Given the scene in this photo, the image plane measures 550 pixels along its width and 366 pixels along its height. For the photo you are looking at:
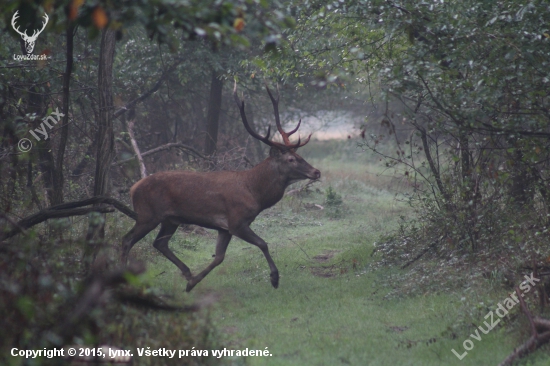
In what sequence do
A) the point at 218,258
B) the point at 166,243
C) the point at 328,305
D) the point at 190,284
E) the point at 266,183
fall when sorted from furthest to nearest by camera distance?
the point at 166,243 → the point at 266,183 → the point at 218,258 → the point at 190,284 → the point at 328,305

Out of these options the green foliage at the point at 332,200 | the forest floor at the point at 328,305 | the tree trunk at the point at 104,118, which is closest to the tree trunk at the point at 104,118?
the tree trunk at the point at 104,118

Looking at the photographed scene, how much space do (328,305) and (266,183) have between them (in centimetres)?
254

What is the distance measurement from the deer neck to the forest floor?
1.16 m

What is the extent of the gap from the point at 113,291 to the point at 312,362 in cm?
237

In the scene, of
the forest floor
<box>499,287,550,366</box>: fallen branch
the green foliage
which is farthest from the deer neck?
the green foliage

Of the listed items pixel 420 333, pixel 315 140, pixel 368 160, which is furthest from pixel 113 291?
pixel 315 140

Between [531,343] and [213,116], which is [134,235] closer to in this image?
[531,343]

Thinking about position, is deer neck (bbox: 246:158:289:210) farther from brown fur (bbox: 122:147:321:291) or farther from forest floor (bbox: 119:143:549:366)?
forest floor (bbox: 119:143:549:366)

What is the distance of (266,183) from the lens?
34.0ft

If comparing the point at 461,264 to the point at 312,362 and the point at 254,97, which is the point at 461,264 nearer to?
the point at 312,362

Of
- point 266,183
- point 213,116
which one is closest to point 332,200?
point 213,116

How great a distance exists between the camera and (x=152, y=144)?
781 inches

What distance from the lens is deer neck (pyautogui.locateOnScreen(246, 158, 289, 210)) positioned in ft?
33.9

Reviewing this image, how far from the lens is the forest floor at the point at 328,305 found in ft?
21.2
